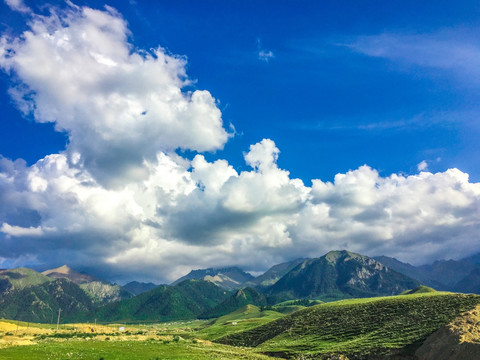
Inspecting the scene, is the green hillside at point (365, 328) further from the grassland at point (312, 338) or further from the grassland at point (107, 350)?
the grassland at point (107, 350)

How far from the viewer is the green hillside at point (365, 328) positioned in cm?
8450

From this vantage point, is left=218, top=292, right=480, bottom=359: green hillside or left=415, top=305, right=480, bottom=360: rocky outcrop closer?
left=415, top=305, right=480, bottom=360: rocky outcrop

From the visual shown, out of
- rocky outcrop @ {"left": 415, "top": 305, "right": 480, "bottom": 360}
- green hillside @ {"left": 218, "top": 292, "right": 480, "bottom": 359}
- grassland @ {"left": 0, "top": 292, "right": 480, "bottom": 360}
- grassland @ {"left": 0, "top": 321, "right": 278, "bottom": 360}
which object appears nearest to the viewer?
grassland @ {"left": 0, "top": 321, "right": 278, "bottom": 360}

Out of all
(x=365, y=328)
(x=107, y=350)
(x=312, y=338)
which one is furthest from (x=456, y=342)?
(x=107, y=350)

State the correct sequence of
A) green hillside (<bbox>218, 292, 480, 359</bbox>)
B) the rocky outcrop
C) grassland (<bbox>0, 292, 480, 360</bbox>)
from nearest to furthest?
the rocky outcrop < grassland (<bbox>0, 292, 480, 360</bbox>) < green hillside (<bbox>218, 292, 480, 359</bbox>)

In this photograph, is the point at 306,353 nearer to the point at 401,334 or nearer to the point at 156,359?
the point at 401,334

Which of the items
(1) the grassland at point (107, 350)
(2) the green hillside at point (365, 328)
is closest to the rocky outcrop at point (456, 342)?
(2) the green hillside at point (365, 328)

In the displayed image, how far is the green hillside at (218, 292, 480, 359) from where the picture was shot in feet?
277

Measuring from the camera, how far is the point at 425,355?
6900 cm

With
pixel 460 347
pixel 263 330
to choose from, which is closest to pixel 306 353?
pixel 460 347

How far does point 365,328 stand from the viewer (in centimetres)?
11081

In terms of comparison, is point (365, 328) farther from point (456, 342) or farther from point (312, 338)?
point (456, 342)

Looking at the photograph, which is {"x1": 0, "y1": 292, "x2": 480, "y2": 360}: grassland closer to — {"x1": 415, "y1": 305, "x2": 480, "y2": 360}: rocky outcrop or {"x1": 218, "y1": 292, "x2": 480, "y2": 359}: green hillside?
{"x1": 218, "y1": 292, "x2": 480, "y2": 359}: green hillside

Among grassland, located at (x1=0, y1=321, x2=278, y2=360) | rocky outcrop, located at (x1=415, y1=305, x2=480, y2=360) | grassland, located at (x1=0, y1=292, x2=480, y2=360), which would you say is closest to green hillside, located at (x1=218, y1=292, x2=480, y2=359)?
grassland, located at (x1=0, y1=292, x2=480, y2=360)
